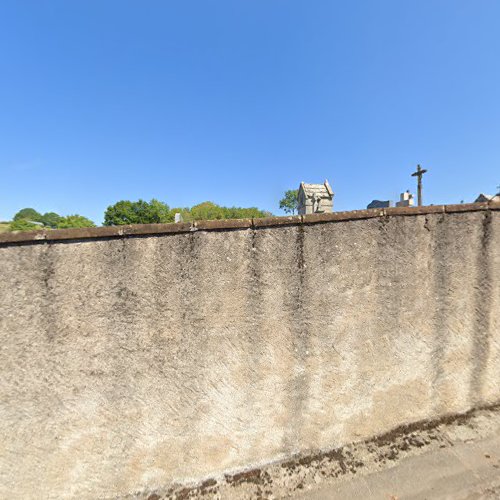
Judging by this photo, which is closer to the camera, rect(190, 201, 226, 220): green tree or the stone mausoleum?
the stone mausoleum

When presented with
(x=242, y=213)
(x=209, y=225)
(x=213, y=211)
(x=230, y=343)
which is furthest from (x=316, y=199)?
(x=213, y=211)

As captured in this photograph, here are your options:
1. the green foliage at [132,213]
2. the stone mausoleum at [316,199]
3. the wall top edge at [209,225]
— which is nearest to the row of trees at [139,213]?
the green foliage at [132,213]

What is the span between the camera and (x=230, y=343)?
265 centimetres

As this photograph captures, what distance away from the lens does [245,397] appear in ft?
9.00

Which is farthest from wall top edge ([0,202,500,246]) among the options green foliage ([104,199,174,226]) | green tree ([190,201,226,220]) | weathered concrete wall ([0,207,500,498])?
green tree ([190,201,226,220])

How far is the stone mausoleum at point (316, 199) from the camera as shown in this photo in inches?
297

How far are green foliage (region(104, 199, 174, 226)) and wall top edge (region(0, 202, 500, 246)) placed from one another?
3729cm

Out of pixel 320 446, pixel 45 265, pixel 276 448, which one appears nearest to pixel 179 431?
pixel 276 448

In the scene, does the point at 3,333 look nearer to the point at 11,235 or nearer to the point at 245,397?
the point at 11,235

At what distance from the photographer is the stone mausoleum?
7539mm

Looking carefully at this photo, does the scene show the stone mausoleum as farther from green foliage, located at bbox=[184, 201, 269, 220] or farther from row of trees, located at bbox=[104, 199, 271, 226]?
green foliage, located at bbox=[184, 201, 269, 220]

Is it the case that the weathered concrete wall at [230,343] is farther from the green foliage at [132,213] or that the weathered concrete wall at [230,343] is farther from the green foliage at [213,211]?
the green foliage at [213,211]

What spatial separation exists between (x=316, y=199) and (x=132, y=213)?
38659 millimetres

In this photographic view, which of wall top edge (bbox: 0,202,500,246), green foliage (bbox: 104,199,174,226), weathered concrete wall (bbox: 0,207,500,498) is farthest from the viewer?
green foliage (bbox: 104,199,174,226)
